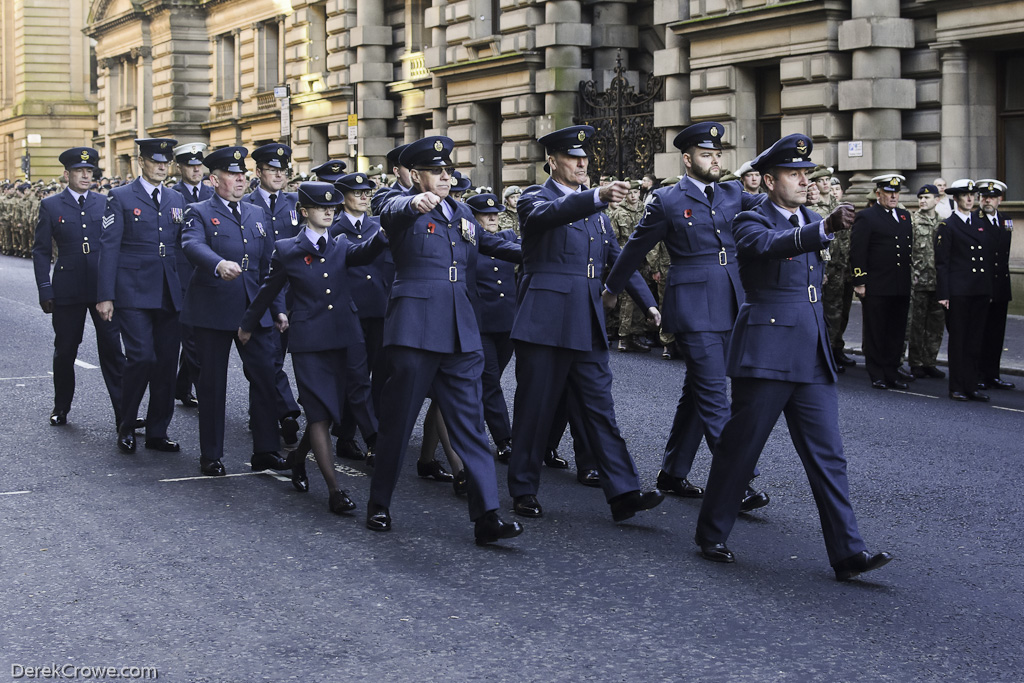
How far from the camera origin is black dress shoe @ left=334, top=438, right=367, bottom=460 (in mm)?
9367

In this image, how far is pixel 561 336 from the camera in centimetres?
744

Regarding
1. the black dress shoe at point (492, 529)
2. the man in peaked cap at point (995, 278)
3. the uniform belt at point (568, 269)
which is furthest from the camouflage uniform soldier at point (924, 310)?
the black dress shoe at point (492, 529)

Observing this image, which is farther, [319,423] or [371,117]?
[371,117]

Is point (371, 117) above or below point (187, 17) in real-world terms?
below

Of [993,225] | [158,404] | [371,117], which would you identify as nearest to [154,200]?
[158,404]

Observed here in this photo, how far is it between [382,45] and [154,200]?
24891mm

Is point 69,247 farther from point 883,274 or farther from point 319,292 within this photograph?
point 883,274

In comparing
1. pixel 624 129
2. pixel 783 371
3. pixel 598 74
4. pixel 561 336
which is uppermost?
pixel 598 74

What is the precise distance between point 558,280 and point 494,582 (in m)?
1.87

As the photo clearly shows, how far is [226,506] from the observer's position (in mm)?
7820

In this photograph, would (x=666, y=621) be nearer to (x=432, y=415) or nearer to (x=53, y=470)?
(x=432, y=415)

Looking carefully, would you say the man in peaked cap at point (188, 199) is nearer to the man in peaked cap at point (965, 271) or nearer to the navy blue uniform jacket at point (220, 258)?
the navy blue uniform jacket at point (220, 258)

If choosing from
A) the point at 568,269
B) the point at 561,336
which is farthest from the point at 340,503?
the point at 568,269

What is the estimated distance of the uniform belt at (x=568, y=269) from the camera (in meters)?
7.53
